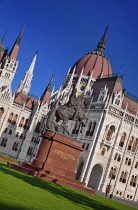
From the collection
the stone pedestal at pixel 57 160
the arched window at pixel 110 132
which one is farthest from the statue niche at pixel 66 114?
the arched window at pixel 110 132

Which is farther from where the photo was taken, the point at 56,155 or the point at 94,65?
the point at 94,65

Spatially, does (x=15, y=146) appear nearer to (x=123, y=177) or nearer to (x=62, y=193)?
(x=123, y=177)

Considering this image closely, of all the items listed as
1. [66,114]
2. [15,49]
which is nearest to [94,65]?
[15,49]

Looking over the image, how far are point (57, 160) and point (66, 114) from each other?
167 inches

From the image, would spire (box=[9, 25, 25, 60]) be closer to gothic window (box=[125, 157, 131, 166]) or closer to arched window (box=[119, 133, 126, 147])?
arched window (box=[119, 133, 126, 147])

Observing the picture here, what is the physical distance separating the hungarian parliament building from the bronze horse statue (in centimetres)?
1119

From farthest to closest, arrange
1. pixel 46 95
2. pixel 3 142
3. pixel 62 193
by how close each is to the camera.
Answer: pixel 46 95
pixel 3 142
pixel 62 193

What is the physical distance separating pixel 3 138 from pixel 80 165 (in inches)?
949

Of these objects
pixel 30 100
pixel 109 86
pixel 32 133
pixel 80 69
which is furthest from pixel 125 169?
pixel 80 69

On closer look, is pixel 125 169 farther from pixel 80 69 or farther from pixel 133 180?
pixel 80 69

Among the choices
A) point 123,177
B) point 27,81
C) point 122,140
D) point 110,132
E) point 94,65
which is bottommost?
point 123,177

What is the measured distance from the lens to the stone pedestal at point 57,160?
22.5 m

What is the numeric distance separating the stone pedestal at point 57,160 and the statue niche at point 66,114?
159cm

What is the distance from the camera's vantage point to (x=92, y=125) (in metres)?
56.3
